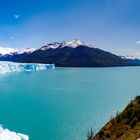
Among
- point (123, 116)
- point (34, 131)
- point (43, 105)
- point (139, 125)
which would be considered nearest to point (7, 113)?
point (43, 105)

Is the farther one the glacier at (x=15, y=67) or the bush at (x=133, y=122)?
the glacier at (x=15, y=67)

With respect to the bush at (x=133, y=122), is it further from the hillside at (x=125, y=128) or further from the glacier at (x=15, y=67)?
the glacier at (x=15, y=67)

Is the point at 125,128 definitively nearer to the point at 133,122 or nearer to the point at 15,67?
the point at 133,122

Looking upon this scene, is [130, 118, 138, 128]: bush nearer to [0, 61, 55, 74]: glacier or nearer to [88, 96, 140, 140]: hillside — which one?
[88, 96, 140, 140]: hillside

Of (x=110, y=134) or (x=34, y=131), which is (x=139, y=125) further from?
(x=34, y=131)

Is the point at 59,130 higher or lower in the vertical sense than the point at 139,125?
lower

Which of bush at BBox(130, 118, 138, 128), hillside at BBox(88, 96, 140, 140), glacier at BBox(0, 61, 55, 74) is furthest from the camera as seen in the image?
glacier at BBox(0, 61, 55, 74)

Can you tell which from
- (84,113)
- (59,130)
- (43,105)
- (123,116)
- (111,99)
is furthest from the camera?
(111,99)

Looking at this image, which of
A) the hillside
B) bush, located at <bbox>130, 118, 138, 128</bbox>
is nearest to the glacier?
the hillside

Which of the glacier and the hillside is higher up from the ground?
the glacier

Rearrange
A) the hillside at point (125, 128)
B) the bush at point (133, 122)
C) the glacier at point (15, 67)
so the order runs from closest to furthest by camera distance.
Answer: the hillside at point (125, 128), the bush at point (133, 122), the glacier at point (15, 67)

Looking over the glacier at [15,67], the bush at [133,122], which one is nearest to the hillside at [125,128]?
the bush at [133,122]
